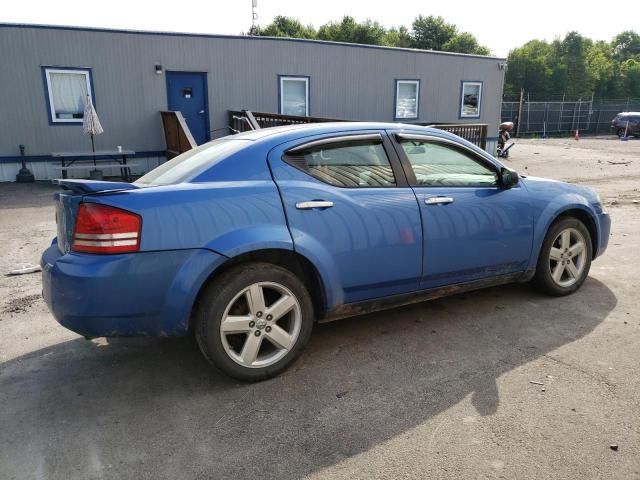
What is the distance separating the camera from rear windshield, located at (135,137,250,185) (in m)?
3.29

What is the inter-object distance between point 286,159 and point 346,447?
5.86 ft

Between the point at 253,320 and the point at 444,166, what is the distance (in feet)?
6.31

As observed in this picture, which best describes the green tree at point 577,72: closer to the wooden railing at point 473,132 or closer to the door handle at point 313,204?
the wooden railing at point 473,132

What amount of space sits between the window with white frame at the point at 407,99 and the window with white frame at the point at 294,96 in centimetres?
351

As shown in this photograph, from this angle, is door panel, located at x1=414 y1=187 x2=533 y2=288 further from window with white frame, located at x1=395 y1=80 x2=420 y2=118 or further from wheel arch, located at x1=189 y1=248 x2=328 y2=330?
window with white frame, located at x1=395 y1=80 x2=420 y2=118

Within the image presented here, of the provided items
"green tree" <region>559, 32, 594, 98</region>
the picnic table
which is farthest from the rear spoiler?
"green tree" <region>559, 32, 594, 98</region>

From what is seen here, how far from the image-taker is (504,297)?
15.4ft

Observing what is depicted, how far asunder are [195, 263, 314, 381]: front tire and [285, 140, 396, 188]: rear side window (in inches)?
28.3

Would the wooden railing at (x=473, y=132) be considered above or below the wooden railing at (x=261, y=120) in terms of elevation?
below

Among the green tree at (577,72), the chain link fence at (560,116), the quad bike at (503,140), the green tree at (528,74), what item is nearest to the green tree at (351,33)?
the green tree at (528,74)

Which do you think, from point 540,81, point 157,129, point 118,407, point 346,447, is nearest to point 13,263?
point 118,407

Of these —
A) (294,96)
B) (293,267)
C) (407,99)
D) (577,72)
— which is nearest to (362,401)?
(293,267)

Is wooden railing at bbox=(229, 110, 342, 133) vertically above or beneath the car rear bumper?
above

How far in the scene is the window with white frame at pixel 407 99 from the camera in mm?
17188
